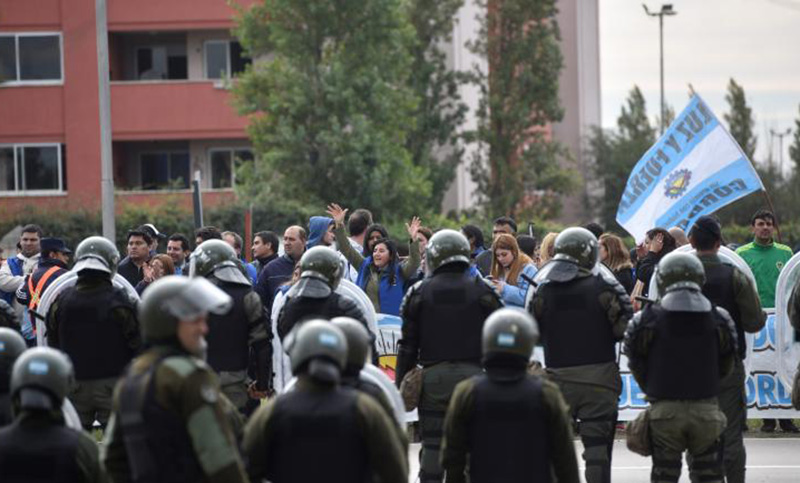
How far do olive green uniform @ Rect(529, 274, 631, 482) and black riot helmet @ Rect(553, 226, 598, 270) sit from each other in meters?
0.06

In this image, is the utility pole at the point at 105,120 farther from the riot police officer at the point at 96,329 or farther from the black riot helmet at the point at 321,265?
the black riot helmet at the point at 321,265

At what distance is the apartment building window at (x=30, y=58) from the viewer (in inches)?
1588

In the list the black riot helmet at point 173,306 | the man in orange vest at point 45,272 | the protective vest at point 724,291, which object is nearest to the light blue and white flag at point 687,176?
the protective vest at point 724,291

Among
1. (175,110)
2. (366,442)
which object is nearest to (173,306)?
(366,442)

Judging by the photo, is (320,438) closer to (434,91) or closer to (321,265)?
(321,265)

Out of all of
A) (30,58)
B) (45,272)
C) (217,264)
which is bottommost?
(45,272)

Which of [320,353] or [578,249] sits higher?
[578,249]

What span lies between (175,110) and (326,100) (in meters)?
8.55

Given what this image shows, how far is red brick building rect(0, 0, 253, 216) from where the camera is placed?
39.9m

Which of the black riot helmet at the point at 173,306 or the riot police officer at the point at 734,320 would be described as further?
the riot police officer at the point at 734,320

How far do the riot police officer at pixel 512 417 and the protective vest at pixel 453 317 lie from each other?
8.64ft

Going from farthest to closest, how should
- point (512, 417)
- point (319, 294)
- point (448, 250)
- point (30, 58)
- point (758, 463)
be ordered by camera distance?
point (30, 58), point (758, 463), point (448, 250), point (319, 294), point (512, 417)

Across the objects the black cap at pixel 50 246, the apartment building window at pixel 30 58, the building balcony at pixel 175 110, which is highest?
the apartment building window at pixel 30 58

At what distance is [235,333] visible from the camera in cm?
1045
